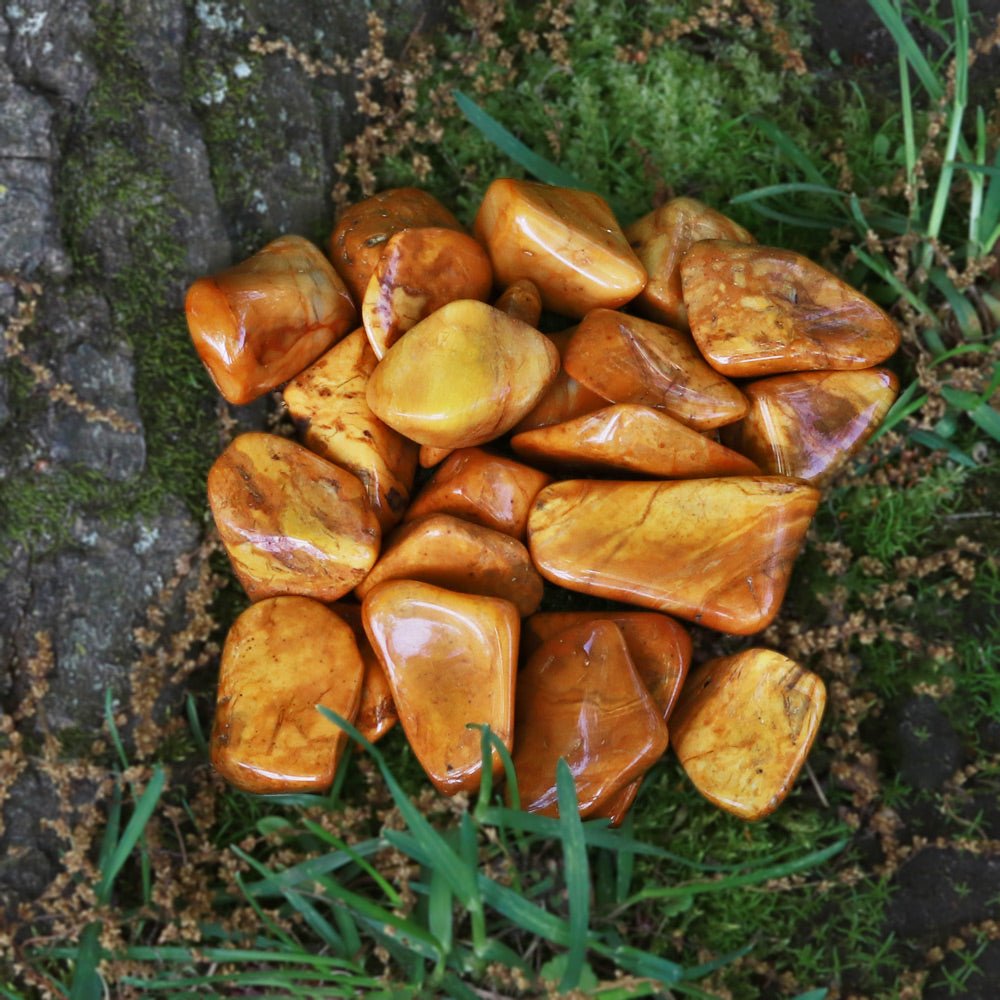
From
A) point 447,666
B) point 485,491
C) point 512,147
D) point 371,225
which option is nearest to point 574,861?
point 447,666

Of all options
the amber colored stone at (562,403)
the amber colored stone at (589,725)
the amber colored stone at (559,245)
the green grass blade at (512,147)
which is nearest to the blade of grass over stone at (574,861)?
the amber colored stone at (589,725)

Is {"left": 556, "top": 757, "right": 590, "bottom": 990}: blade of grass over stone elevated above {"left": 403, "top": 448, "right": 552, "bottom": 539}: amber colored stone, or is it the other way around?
{"left": 403, "top": 448, "right": 552, "bottom": 539}: amber colored stone

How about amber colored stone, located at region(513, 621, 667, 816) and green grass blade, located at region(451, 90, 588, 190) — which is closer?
amber colored stone, located at region(513, 621, 667, 816)

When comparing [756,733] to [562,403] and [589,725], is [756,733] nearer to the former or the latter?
[589,725]

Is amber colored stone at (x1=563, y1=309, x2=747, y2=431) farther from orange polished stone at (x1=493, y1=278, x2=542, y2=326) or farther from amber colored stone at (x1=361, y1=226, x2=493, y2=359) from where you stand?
amber colored stone at (x1=361, y1=226, x2=493, y2=359)

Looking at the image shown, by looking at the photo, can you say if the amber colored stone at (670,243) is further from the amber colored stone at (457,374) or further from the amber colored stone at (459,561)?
the amber colored stone at (459,561)

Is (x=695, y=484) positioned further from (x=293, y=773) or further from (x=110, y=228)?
(x=110, y=228)

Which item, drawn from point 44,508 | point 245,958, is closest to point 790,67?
point 44,508

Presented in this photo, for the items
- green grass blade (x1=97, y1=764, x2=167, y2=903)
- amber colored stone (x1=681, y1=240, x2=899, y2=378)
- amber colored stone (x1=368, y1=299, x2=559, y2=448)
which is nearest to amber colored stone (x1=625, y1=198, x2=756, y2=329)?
amber colored stone (x1=681, y1=240, x2=899, y2=378)
